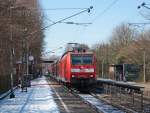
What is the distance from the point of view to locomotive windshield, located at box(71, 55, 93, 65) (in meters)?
42.6

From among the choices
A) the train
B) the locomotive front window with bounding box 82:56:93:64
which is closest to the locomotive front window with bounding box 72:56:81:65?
the train

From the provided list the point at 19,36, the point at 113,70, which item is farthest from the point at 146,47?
the point at 19,36

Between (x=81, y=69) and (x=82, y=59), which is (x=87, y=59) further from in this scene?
(x=81, y=69)

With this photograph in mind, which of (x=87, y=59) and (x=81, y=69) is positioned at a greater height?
(x=87, y=59)

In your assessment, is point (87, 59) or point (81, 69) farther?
point (87, 59)

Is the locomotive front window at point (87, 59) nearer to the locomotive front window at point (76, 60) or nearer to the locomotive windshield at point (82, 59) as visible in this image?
the locomotive windshield at point (82, 59)

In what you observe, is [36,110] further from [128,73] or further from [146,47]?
[128,73]

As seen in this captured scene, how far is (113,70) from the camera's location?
96.7 m

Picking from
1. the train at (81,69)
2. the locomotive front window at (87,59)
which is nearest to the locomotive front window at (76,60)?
the train at (81,69)

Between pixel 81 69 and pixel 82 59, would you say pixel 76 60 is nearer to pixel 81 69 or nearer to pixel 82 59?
pixel 82 59

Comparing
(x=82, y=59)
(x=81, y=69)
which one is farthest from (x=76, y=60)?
(x=81, y=69)

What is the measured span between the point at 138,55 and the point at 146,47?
9.27 m

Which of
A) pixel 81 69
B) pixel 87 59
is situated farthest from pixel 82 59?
pixel 81 69

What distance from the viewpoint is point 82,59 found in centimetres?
4278
